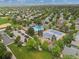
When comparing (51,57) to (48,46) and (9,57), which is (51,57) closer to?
(48,46)

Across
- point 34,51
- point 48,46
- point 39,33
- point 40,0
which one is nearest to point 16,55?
point 34,51

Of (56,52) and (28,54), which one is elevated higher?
(56,52)

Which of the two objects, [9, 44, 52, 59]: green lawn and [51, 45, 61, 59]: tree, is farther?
[9, 44, 52, 59]: green lawn

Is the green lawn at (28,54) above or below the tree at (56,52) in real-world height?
below

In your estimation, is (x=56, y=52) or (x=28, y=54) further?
(x=28, y=54)

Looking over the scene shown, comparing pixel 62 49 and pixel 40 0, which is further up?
pixel 62 49

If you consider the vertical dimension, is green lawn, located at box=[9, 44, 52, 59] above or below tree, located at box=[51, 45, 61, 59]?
below

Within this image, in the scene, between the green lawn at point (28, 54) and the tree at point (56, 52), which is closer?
the tree at point (56, 52)

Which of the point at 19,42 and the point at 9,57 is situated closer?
the point at 9,57
